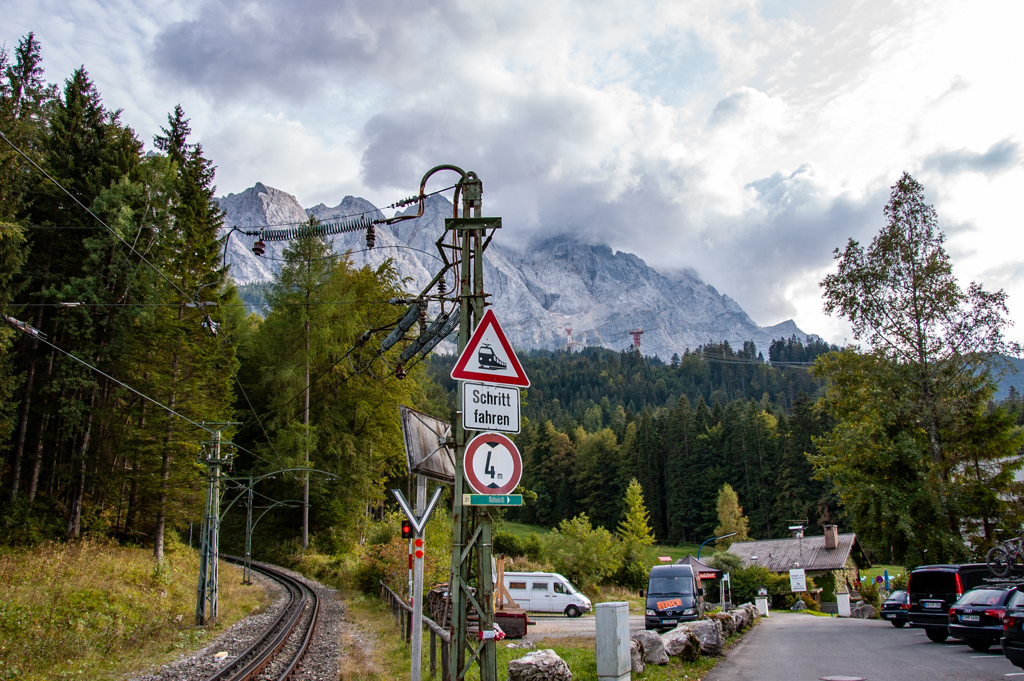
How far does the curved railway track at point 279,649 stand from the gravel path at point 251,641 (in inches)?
9.3

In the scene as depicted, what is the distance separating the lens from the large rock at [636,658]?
29.2ft

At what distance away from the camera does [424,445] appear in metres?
10.9

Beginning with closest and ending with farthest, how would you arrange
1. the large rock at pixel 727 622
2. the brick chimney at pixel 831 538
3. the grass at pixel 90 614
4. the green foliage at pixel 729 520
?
1. the grass at pixel 90 614
2. the large rock at pixel 727 622
3. the brick chimney at pixel 831 538
4. the green foliage at pixel 729 520

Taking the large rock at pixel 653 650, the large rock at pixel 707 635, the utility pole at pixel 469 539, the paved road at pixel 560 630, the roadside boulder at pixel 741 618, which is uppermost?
the utility pole at pixel 469 539

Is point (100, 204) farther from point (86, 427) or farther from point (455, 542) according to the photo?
point (455, 542)

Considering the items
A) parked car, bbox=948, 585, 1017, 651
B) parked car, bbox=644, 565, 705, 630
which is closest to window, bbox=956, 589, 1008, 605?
parked car, bbox=948, 585, 1017, 651

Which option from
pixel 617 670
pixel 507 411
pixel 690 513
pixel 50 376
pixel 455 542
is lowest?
pixel 690 513

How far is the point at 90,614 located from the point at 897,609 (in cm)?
2216

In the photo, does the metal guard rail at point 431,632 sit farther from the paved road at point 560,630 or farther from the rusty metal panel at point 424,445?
the paved road at point 560,630

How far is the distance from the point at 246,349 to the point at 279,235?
3441cm

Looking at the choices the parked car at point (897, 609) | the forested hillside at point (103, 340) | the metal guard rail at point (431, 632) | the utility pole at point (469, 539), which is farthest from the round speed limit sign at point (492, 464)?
the parked car at point (897, 609)

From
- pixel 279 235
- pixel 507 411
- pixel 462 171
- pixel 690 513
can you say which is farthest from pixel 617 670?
pixel 690 513

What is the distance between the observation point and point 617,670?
7.63 metres

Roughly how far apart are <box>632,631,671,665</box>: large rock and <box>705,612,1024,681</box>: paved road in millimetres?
738
